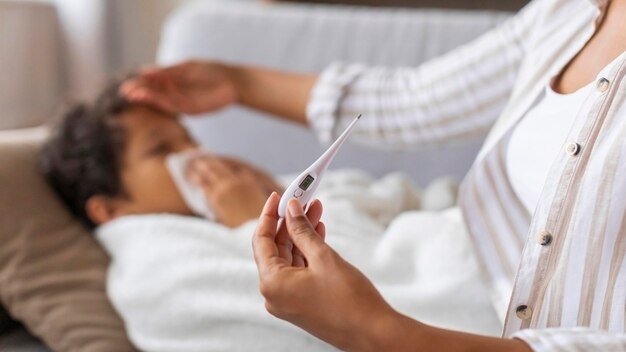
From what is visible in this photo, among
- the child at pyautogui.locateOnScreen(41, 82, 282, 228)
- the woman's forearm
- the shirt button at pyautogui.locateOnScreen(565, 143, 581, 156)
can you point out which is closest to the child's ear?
the child at pyautogui.locateOnScreen(41, 82, 282, 228)

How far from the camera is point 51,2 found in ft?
6.51

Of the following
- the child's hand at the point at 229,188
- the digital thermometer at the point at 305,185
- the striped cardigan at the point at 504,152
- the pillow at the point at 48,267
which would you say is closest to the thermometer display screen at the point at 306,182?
the digital thermometer at the point at 305,185

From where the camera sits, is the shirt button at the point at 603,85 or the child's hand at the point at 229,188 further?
the child's hand at the point at 229,188

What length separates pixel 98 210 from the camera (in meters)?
1.11

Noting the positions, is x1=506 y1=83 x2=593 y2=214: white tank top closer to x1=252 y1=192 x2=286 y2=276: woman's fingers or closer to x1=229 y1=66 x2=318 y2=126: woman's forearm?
x1=252 y1=192 x2=286 y2=276: woman's fingers

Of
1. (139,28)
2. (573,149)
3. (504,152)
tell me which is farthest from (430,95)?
(139,28)

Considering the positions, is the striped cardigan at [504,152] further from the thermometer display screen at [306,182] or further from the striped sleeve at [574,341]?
the thermometer display screen at [306,182]

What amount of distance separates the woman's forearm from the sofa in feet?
0.96

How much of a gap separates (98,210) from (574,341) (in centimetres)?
80

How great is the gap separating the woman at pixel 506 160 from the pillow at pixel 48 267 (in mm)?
213

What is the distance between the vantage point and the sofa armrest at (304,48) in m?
1.39

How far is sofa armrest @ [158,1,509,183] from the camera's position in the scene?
4.57 feet

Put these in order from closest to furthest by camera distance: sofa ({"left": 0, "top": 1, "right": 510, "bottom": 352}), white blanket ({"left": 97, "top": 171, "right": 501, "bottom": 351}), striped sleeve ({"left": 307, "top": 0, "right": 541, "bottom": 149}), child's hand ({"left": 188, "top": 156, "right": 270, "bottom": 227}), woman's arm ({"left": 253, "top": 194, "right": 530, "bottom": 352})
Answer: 1. woman's arm ({"left": 253, "top": 194, "right": 530, "bottom": 352})
2. white blanket ({"left": 97, "top": 171, "right": 501, "bottom": 351})
3. striped sleeve ({"left": 307, "top": 0, "right": 541, "bottom": 149})
4. child's hand ({"left": 188, "top": 156, "right": 270, "bottom": 227})
5. sofa ({"left": 0, "top": 1, "right": 510, "bottom": 352})

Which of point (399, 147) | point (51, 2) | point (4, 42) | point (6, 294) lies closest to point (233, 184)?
point (399, 147)
